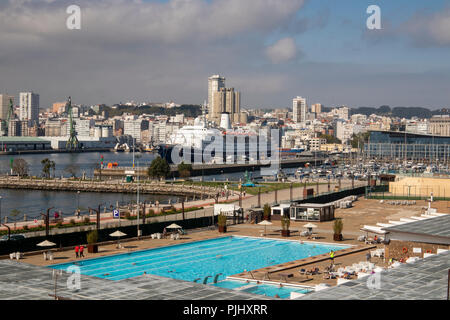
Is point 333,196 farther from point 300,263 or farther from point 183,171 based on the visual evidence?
point 183,171

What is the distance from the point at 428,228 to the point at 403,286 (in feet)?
25.8

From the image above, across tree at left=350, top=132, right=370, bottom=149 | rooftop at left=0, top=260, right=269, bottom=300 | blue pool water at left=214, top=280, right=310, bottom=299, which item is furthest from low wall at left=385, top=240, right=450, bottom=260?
tree at left=350, top=132, right=370, bottom=149

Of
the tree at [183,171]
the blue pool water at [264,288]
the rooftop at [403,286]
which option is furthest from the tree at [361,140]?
the rooftop at [403,286]

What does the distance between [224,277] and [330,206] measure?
13086 millimetres

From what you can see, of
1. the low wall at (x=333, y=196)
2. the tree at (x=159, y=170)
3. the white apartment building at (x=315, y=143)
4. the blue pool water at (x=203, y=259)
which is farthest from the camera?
the white apartment building at (x=315, y=143)

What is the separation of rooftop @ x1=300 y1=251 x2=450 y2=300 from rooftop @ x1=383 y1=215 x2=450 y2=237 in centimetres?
484

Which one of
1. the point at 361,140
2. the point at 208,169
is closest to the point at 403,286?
the point at 208,169

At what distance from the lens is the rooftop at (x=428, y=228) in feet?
56.1

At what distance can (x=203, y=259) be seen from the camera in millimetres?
20094

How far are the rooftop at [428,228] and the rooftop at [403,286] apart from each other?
4844 mm

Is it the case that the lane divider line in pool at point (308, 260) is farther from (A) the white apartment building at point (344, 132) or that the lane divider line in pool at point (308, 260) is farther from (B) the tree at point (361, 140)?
(A) the white apartment building at point (344, 132)

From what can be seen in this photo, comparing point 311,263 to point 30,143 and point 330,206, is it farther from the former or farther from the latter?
point 30,143

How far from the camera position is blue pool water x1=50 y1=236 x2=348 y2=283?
17.9m
